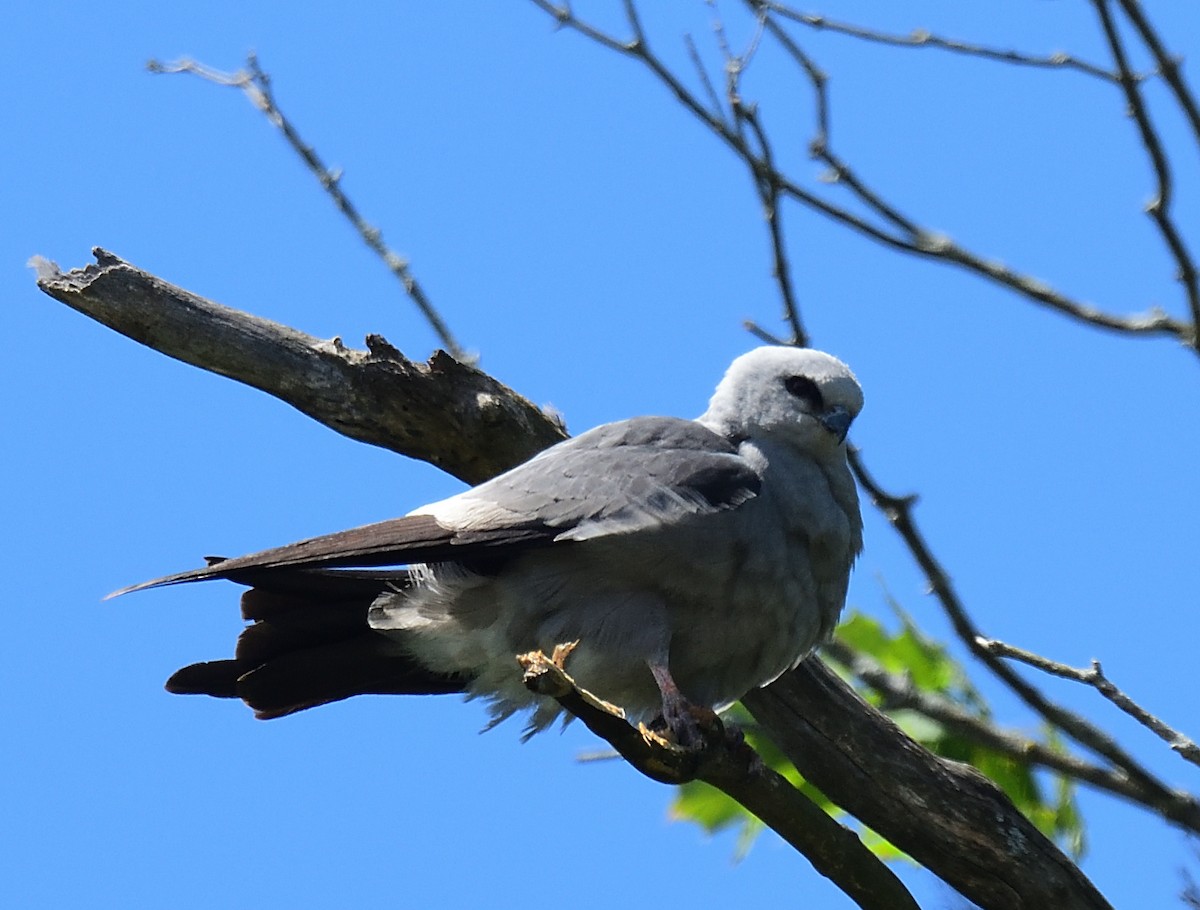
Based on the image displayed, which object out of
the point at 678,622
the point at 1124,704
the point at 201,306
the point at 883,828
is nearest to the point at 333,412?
the point at 201,306

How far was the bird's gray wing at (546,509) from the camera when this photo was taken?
422cm

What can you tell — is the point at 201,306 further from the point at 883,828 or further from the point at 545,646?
the point at 883,828

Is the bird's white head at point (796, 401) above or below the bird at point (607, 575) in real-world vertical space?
above

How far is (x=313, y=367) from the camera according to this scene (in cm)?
497

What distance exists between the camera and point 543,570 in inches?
173

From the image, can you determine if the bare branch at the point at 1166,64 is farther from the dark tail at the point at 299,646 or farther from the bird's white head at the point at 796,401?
the dark tail at the point at 299,646

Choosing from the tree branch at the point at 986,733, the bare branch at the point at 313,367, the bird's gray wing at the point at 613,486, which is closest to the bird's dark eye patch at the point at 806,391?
the bird's gray wing at the point at 613,486

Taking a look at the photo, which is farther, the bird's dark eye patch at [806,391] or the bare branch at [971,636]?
the bird's dark eye patch at [806,391]

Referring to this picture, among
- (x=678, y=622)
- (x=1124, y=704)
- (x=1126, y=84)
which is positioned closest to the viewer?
(x=1126, y=84)

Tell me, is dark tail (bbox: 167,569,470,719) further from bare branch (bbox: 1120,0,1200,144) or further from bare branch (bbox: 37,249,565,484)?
bare branch (bbox: 1120,0,1200,144)

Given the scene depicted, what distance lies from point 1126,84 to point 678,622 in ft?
6.41

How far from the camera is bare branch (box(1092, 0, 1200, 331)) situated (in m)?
3.34

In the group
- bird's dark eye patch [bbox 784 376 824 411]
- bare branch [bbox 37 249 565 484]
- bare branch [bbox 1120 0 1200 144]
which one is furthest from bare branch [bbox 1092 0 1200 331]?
bare branch [bbox 37 249 565 484]

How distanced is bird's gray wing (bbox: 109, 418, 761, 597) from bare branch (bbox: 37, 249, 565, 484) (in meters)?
0.48
